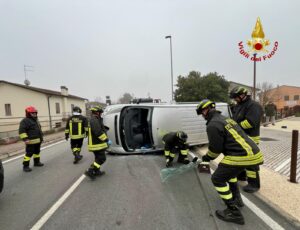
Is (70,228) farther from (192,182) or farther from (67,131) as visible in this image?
(67,131)

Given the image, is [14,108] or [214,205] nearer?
[214,205]

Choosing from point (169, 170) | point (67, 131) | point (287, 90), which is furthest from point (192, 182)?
point (287, 90)

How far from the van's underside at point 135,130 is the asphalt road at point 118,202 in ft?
4.11

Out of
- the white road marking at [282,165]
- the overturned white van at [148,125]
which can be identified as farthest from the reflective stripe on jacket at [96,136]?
the white road marking at [282,165]

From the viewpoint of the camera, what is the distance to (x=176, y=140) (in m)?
4.97

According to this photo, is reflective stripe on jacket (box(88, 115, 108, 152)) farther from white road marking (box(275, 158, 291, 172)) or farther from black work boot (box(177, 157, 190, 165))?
white road marking (box(275, 158, 291, 172))

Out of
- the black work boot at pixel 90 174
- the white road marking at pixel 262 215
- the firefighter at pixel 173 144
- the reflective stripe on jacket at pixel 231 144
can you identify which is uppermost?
the reflective stripe on jacket at pixel 231 144

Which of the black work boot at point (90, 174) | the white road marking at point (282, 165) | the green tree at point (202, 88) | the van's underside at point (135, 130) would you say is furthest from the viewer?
the green tree at point (202, 88)

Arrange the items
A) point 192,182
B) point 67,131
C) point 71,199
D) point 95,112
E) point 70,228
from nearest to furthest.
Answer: point 70,228
point 71,199
point 192,182
point 95,112
point 67,131

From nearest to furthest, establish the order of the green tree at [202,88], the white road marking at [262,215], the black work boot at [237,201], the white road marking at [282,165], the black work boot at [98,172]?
the white road marking at [262,215], the black work boot at [237,201], the black work boot at [98,172], the white road marking at [282,165], the green tree at [202,88]

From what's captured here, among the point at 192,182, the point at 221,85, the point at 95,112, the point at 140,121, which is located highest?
the point at 221,85

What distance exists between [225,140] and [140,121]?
4.41 meters

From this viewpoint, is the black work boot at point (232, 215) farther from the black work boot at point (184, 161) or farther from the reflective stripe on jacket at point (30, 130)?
the reflective stripe on jacket at point (30, 130)

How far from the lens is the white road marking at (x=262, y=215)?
2416 mm
